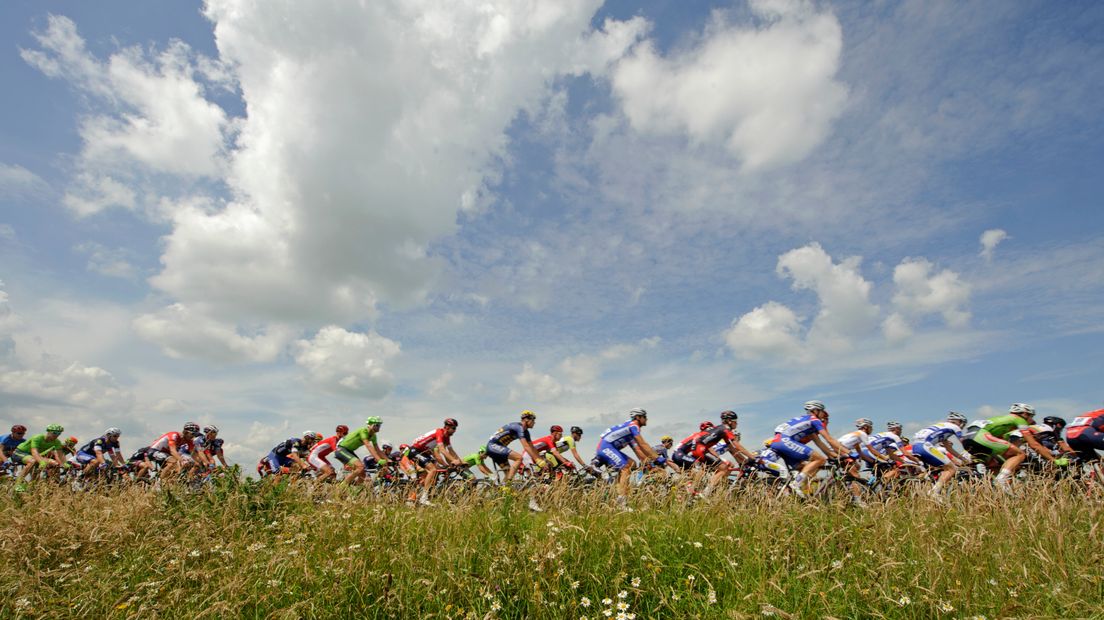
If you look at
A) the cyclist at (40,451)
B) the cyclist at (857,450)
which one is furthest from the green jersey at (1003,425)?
the cyclist at (40,451)

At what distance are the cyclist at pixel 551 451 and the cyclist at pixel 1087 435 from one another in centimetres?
1042

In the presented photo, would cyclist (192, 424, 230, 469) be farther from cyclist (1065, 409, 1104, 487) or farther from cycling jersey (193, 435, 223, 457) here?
cyclist (1065, 409, 1104, 487)

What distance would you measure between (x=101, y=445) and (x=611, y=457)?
62.5 feet

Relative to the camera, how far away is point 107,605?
5.12 meters

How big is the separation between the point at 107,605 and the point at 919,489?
28.2ft

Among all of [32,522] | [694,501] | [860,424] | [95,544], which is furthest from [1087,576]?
[860,424]

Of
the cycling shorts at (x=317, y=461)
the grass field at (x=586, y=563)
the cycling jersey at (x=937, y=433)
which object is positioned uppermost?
the cycling jersey at (x=937, y=433)

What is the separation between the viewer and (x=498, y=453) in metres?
14.9

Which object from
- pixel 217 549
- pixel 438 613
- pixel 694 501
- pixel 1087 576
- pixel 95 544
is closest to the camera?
pixel 1087 576

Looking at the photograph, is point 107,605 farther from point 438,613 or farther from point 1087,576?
point 1087,576

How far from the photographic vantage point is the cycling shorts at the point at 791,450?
11.7m

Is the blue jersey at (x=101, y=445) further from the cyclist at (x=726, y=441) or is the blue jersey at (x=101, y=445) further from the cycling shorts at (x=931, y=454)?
the cycling shorts at (x=931, y=454)

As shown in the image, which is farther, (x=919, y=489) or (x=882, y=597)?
(x=919, y=489)

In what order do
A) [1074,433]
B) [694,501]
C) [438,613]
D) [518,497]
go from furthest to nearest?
1. [1074,433]
2. [518,497]
3. [694,501]
4. [438,613]
